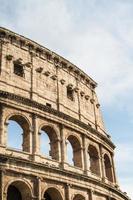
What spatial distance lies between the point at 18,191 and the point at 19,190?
21 centimetres

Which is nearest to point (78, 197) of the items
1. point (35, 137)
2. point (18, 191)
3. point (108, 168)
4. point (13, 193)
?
point (18, 191)

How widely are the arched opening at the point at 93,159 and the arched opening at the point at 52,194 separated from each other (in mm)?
5416

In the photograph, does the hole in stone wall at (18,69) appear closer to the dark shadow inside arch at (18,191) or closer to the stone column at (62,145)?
the stone column at (62,145)

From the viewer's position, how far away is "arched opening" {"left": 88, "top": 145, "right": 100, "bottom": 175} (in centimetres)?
2977

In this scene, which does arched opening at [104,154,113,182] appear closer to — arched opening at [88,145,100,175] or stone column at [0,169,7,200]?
arched opening at [88,145,100,175]

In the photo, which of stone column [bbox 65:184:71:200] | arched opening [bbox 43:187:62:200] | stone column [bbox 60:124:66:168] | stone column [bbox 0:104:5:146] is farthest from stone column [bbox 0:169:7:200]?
stone column [bbox 60:124:66:168]

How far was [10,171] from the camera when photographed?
877 inches

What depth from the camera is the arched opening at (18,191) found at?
23.0 meters

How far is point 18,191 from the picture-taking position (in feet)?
77.8

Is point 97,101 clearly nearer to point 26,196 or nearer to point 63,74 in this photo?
point 63,74

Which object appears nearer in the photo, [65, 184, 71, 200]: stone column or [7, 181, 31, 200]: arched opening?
[7, 181, 31, 200]: arched opening

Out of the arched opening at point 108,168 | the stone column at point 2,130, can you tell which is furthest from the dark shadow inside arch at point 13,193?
the arched opening at point 108,168

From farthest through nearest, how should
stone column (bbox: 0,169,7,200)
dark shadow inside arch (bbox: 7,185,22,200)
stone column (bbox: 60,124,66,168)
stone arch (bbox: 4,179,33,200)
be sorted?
1. stone column (bbox: 60,124,66,168)
2. dark shadow inside arch (bbox: 7,185,22,200)
3. stone arch (bbox: 4,179,33,200)
4. stone column (bbox: 0,169,7,200)

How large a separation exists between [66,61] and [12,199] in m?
11.9
